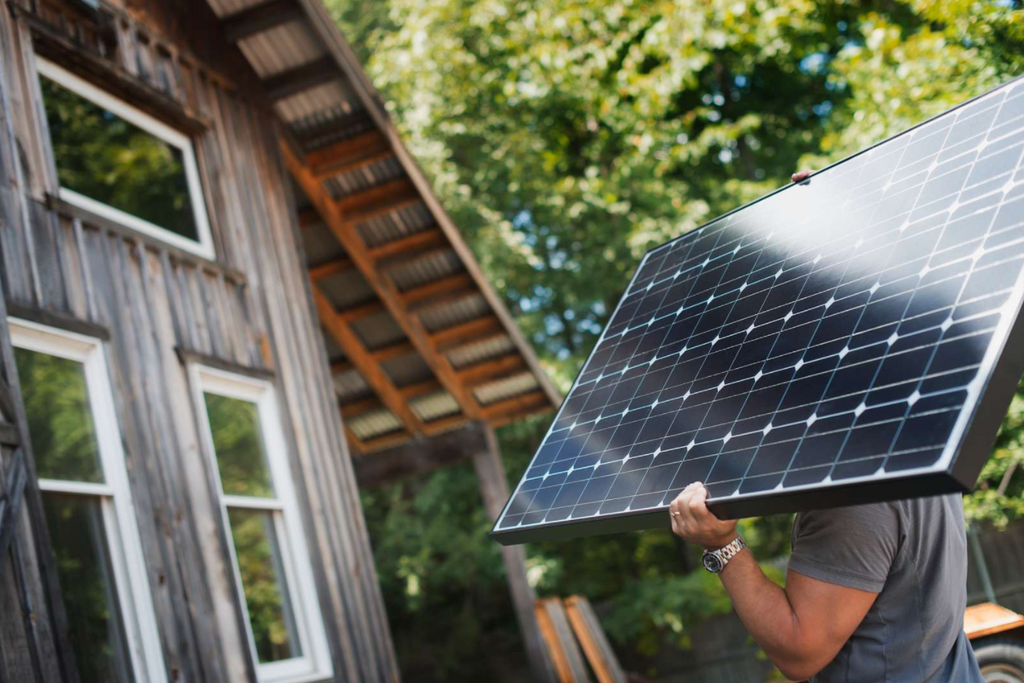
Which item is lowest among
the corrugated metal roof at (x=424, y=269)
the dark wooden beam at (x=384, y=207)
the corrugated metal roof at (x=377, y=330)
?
the corrugated metal roof at (x=377, y=330)

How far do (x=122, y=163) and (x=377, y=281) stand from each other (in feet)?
14.4

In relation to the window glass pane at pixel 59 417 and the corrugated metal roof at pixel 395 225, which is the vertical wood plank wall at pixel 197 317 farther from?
the corrugated metal roof at pixel 395 225

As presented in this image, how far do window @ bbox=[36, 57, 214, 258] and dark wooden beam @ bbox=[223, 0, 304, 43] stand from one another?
118 centimetres

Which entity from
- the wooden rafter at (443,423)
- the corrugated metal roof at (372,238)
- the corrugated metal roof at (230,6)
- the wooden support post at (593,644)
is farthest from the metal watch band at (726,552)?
the wooden rafter at (443,423)

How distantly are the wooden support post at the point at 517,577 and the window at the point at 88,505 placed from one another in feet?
19.9

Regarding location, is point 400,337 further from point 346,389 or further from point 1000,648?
point 1000,648

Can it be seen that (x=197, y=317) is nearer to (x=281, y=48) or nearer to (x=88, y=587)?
(x=88, y=587)

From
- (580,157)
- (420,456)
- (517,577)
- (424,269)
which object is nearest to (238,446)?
(424,269)

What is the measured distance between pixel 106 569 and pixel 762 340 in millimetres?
4322

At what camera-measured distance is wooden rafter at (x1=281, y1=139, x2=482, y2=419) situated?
34.2 feet

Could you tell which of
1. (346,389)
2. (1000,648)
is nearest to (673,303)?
(1000,648)

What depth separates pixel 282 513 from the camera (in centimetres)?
783

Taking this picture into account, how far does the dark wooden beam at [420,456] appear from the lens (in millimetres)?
12570

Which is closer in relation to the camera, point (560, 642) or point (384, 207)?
point (384, 207)
